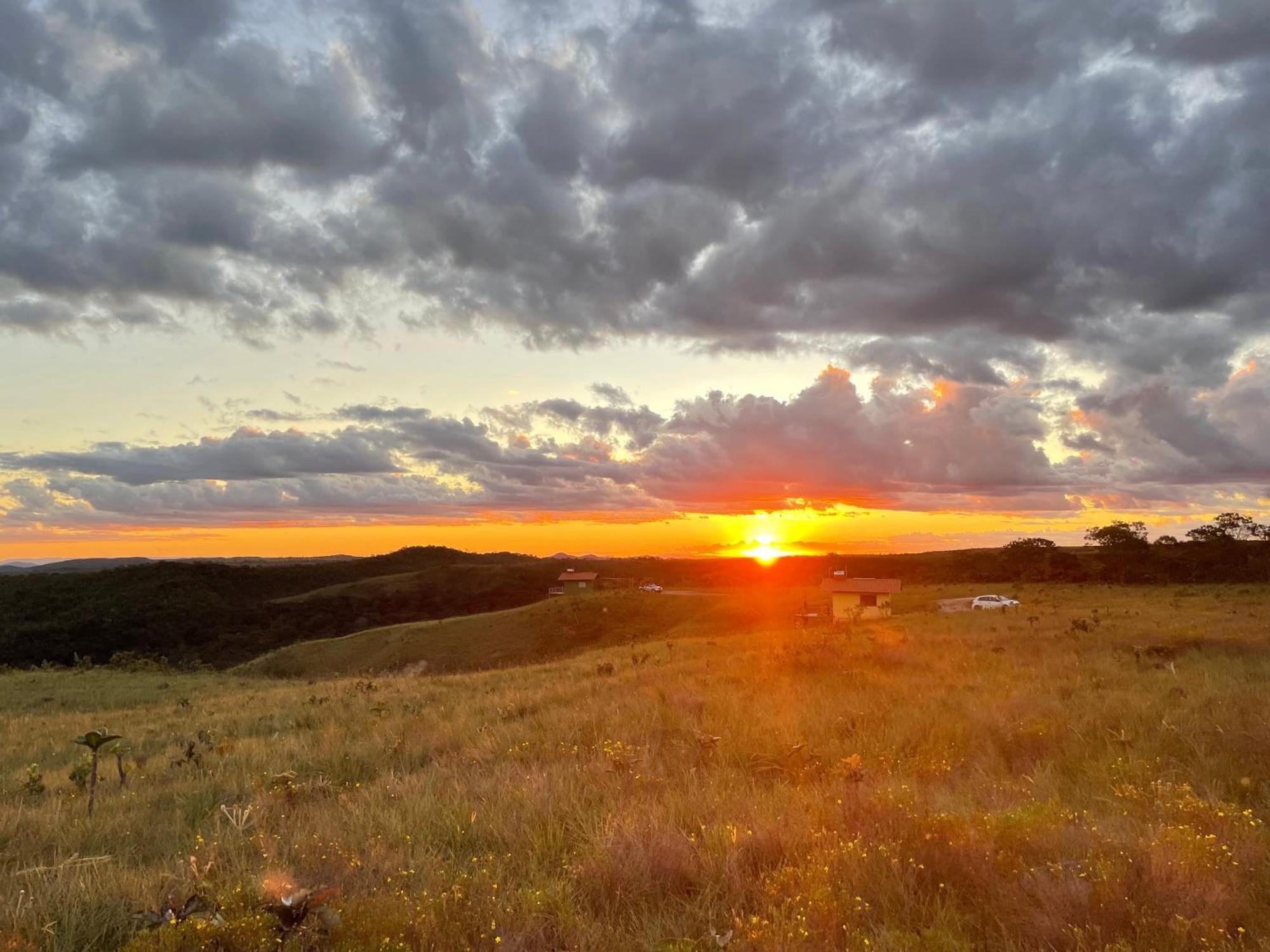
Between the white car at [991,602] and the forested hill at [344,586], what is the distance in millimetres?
21417

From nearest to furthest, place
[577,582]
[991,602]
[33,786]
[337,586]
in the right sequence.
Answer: [33,786] < [991,602] < [577,582] < [337,586]

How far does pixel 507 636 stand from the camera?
52.4m

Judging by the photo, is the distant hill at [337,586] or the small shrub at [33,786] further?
the distant hill at [337,586]

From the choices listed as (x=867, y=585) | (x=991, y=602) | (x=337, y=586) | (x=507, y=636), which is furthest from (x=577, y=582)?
(x=991, y=602)

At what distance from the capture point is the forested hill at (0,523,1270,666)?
63875 millimetres

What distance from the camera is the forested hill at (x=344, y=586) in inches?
2515

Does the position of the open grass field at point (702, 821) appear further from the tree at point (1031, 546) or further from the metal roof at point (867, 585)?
the tree at point (1031, 546)

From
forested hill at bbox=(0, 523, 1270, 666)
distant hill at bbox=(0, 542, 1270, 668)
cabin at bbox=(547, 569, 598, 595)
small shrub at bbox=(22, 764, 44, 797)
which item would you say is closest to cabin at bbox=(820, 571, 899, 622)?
forested hill at bbox=(0, 523, 1270, 666)

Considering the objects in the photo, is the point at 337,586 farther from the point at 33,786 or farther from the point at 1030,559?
the point at 33,786

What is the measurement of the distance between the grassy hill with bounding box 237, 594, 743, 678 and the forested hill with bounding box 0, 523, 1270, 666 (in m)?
17.8

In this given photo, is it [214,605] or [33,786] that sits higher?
[33,786]

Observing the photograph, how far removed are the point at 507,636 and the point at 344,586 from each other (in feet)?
214

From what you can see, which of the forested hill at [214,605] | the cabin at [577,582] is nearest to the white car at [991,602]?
the cabin at [577,582]

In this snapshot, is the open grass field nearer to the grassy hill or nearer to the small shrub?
the small shrub
